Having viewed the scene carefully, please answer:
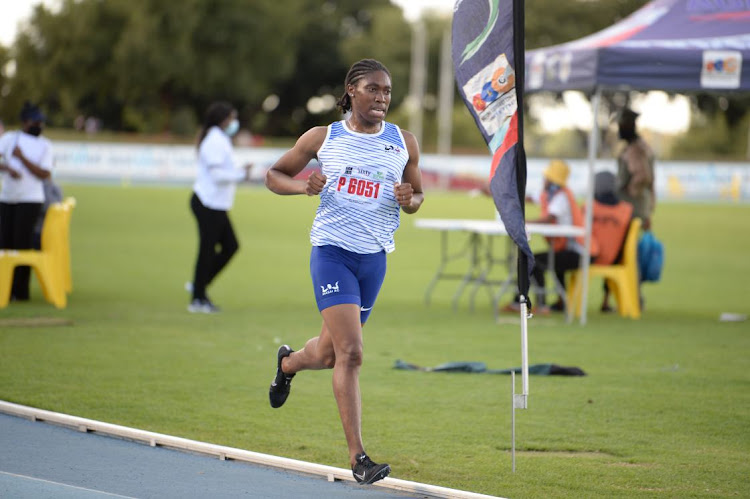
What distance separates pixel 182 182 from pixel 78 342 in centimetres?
3616

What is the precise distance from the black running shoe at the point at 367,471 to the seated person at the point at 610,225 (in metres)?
8.11

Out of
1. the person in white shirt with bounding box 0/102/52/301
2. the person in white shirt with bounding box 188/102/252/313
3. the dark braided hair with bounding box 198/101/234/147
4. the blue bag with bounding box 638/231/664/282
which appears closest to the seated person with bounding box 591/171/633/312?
the blue bag with bounding box 638/231/664/282

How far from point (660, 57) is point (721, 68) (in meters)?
0.65

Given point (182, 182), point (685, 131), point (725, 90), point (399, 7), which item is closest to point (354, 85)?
point (725, 90)

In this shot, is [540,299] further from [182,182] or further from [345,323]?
[182,182]

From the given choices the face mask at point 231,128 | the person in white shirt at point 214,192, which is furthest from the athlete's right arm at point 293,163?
the face mask at point 231,128

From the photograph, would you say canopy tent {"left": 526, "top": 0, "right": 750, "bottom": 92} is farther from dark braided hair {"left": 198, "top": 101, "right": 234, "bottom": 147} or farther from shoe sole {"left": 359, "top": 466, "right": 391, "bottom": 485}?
shoe sole {"left": 359, "top": 466, "right": 391, "bottom": 485}

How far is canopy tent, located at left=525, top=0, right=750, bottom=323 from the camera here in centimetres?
1200

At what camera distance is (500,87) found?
616 cm

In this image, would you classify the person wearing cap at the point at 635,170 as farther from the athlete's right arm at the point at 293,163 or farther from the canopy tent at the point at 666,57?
the athlete's right arm at the point at 293,163

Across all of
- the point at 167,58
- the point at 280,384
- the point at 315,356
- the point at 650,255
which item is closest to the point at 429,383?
the point at 280,384

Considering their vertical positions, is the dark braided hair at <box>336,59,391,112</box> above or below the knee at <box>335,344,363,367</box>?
above

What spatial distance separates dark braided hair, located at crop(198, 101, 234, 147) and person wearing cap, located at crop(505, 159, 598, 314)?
3638 millimetres

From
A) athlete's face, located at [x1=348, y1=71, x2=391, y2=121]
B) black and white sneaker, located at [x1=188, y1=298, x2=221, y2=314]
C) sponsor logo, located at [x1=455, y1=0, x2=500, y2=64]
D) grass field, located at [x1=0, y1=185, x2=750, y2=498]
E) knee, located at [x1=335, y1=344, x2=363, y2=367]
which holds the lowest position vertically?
grass field, located at [x1=0, y1=185, x2=750, y2=498]
